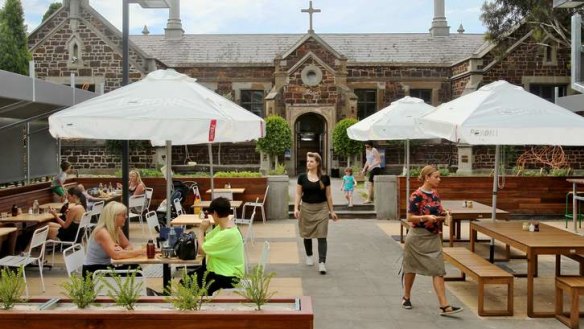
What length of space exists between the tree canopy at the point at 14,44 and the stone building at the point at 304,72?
515mm

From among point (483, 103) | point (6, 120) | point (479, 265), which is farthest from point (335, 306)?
point (6, 120)

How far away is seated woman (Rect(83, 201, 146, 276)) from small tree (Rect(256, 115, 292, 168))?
16435 mm

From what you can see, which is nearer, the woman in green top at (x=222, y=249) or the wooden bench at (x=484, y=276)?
→ the woman in green top at (x=222, y=249)

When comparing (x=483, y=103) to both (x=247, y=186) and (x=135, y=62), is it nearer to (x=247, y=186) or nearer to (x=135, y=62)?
(x=247, y=186)

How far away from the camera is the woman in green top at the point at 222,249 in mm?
6113

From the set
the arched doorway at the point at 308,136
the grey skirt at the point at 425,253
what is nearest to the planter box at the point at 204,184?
the grey skirt at the point at 425,253

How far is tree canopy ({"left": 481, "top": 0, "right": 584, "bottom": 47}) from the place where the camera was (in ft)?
70.0

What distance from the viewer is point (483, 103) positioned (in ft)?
26.6

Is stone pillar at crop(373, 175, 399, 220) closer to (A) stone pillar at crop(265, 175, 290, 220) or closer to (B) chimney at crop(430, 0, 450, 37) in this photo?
(A) stone pillar at crop(265, 175, 290, 220)

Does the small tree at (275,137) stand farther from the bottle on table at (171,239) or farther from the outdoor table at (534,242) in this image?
the bottle on table at (171,239)

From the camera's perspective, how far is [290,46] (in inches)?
1153

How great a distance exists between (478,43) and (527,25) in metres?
6.78

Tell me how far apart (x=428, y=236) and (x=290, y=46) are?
2319 cm

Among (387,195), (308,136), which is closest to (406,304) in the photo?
(387,195)
